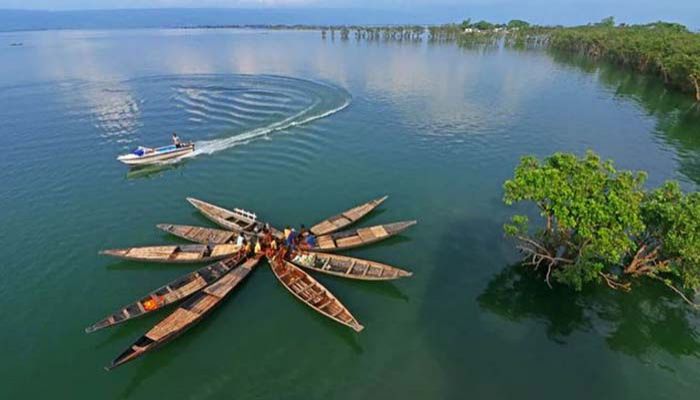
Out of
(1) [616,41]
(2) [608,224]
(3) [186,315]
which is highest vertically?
(1) [616,41]

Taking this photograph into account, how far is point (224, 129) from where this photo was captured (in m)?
49.2

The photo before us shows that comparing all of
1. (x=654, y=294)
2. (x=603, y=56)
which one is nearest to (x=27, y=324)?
(x=654, y=294)

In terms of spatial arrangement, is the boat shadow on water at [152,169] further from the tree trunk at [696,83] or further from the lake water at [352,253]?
the tree trunk at [696,83]

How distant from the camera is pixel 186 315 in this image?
20.8 meters

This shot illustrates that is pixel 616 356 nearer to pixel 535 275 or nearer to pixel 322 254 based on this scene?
pixel 535 275

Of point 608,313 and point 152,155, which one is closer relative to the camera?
point 608,313

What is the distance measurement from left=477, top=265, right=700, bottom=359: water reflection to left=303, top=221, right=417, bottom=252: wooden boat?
753 cm

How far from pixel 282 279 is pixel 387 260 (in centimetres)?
755

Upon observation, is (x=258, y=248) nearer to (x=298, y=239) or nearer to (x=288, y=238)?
(x=288, y=238)

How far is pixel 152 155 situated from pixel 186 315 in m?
25.4

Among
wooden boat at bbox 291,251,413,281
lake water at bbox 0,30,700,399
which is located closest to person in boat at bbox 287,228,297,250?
wooden boat at bbox 291,251,413,281

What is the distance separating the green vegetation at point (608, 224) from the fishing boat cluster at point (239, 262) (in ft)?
30.9

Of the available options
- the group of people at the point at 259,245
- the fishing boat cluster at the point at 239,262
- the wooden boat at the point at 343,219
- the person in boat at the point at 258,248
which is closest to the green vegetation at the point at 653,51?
the wooden boat at the point at 343,219

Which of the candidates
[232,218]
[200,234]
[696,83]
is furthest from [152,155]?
[696,83]
